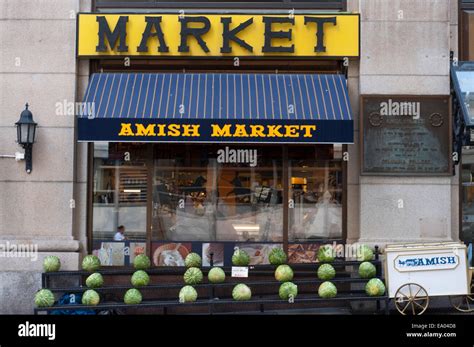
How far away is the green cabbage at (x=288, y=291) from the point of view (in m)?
9.89

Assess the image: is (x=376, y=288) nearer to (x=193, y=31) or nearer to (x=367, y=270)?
(x=367, y=270)

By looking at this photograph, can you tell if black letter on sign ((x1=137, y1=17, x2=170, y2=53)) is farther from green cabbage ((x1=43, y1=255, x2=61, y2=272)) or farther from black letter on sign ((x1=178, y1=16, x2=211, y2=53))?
green cabbage ((x1=43, y1=255, x2=61, y2=272))

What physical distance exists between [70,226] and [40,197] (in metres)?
0.72

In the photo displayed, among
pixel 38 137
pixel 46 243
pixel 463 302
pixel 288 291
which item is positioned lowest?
pixel 463 302

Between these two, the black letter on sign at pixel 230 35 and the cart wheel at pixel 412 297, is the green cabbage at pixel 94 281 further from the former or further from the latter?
the cart wheel at pixel 412 297

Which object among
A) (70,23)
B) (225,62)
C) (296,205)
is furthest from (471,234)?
(70,23)

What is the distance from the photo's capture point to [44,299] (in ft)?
31.8

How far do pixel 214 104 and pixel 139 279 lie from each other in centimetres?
306

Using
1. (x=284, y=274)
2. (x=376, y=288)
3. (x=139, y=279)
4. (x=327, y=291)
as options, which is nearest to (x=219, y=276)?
(x=284, y=274)

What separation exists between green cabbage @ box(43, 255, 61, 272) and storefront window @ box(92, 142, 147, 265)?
0.89 m

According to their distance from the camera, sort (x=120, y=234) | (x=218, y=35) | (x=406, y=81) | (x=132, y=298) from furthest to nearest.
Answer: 1. (x=120, y=234)
2. (x=218, y=35)
3. (x=406, y=81)
4. (x=132, y=298)

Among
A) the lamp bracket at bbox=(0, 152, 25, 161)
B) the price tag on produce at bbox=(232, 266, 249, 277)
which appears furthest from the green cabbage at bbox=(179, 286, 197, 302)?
the lamp bracket at bbox=(0, 152, 25, 161)

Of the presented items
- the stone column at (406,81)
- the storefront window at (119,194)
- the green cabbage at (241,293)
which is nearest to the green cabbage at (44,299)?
the storefront window at (119,194)

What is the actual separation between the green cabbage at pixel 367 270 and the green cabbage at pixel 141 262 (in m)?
3.49
